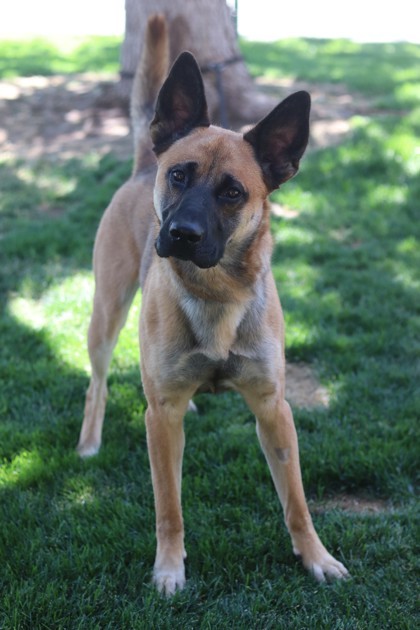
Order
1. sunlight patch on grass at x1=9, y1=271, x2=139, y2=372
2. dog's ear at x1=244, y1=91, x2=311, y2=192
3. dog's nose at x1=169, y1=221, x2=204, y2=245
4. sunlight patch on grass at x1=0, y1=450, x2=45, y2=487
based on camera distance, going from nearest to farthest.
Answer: dog's nose at x1=169, y1=221, x2=204, y2=245
dog's ear at x1=244, y1=91, x2=311, y2=192
sunlight patch on grass at x1=0, y1=450, x2=45, y2=487
sunlight patch on grass at x1=9, y1=271, x2=139, y2=372

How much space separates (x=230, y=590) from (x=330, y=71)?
10885 millimetres

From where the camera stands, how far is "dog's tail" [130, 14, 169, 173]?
4102 millimetres

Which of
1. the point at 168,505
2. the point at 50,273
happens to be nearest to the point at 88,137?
the point at 50,273

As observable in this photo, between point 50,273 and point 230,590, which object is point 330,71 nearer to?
point 50,273

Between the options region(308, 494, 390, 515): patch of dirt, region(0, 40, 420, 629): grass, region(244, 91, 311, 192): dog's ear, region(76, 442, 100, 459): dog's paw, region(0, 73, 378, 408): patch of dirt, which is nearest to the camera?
region(0, 40, 420, 629): grass

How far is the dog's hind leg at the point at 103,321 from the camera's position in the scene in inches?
159

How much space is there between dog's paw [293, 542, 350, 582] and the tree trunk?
202 inches

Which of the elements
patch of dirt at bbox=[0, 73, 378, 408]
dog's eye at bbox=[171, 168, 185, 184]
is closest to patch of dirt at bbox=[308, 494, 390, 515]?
dog's eye at bbox=[171, 168, 185, 184]

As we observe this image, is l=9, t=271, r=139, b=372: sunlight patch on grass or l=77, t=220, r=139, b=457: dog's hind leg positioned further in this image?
l=9, t=271, r=139, b=372: sunlight patch on grass

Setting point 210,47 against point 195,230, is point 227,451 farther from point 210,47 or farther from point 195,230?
point 210,47

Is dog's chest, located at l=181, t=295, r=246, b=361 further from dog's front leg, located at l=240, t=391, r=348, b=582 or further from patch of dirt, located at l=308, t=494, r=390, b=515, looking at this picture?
patch of dirt, located at l=308, t=494, r=390, b=515

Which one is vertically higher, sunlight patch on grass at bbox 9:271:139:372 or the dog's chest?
the dog's chest

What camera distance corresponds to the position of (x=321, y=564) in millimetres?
3170

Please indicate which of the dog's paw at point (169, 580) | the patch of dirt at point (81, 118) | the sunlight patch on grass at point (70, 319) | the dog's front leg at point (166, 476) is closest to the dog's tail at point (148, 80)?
the sunlight patch on grass at point (70, 319)
